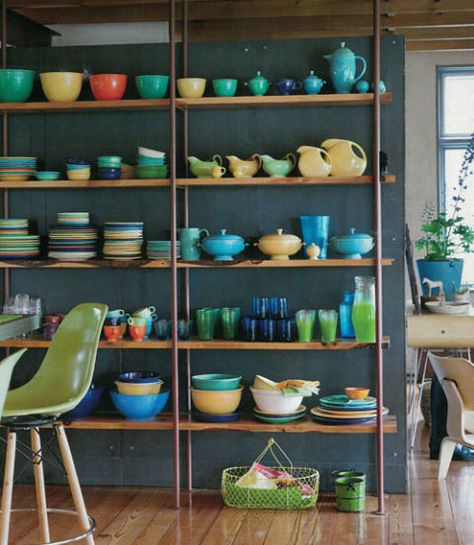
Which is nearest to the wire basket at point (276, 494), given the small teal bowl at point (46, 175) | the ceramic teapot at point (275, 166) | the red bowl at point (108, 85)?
the ceramic teapot at point (275, 166)

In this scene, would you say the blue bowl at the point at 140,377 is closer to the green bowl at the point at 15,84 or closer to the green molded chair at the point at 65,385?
the green molded chair at the point at 65,385

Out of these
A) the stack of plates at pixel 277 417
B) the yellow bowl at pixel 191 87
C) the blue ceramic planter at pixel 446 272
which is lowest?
the stack of plates at pixel 277 417

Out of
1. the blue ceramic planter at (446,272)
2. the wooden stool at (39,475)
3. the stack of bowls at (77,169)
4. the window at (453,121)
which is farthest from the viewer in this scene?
the window at (453,121)

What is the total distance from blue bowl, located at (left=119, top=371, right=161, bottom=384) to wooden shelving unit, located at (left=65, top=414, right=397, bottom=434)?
0.19m

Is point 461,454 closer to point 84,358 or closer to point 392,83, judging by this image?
point 392,83

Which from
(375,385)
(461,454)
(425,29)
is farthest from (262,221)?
(425,29)

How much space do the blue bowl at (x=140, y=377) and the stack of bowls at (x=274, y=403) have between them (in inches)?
19.6

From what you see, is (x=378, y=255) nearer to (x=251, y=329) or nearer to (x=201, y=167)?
(x=251, y=329)

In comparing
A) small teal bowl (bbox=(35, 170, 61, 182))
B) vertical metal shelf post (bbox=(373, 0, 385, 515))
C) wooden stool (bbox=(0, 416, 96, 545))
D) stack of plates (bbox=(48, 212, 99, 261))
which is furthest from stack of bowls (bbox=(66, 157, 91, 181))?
wooden stool (bbox=(0, 416, 96, 545))

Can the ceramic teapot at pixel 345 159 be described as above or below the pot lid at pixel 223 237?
above

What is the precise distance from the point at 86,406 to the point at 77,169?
115cm

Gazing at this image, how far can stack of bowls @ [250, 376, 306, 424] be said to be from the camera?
15.7ft

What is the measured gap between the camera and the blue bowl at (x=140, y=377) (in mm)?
4898

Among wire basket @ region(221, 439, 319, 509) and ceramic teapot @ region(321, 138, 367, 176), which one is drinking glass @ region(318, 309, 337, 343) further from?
ceramic teapot @ region(321, 138, 367, 176)
